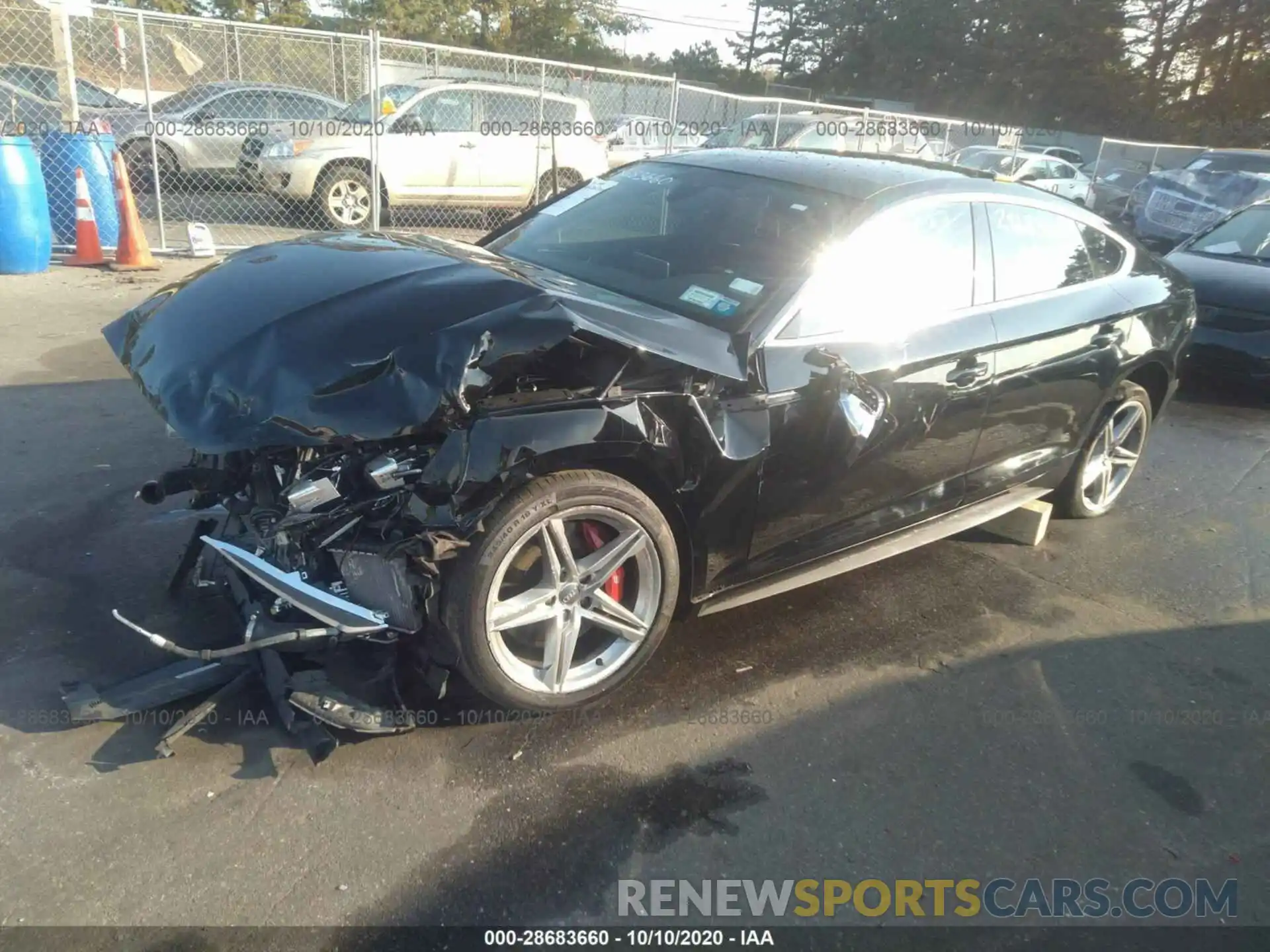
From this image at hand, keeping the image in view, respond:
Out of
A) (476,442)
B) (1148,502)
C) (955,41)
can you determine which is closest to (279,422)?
(476,442)

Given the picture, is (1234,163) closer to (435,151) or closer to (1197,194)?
(1197,194)

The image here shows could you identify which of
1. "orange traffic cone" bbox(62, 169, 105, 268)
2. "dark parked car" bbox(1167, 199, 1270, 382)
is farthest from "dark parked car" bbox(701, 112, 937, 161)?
"orange traffic cone" bbox(62, 169, 105, 268)

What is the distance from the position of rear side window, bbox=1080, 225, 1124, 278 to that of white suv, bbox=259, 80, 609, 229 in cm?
721

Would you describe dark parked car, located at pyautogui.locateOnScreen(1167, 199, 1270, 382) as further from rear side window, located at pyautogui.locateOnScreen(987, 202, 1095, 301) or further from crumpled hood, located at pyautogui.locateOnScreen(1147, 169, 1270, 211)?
crumpled hood, located at pyautogui.locateOnScreen(1147, 169, 1270, 211)

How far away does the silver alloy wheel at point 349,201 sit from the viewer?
439 inches

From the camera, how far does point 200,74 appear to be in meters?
13.7

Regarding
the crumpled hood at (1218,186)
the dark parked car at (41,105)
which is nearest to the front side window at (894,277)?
the dark parked car at (41,105)

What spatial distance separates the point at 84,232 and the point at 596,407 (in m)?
7.87

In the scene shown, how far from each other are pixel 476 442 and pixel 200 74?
1388cm

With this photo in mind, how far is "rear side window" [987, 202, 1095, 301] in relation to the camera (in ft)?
13.2

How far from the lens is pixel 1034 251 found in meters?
4.21

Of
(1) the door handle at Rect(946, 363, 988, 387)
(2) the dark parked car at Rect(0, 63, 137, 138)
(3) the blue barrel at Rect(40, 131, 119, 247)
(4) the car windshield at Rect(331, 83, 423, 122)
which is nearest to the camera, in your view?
(1) the door handle at Rect(946, 363, 988, 387)

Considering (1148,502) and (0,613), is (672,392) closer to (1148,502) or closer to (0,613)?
(0,613)

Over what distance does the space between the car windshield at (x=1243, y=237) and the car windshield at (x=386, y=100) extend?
891cm
